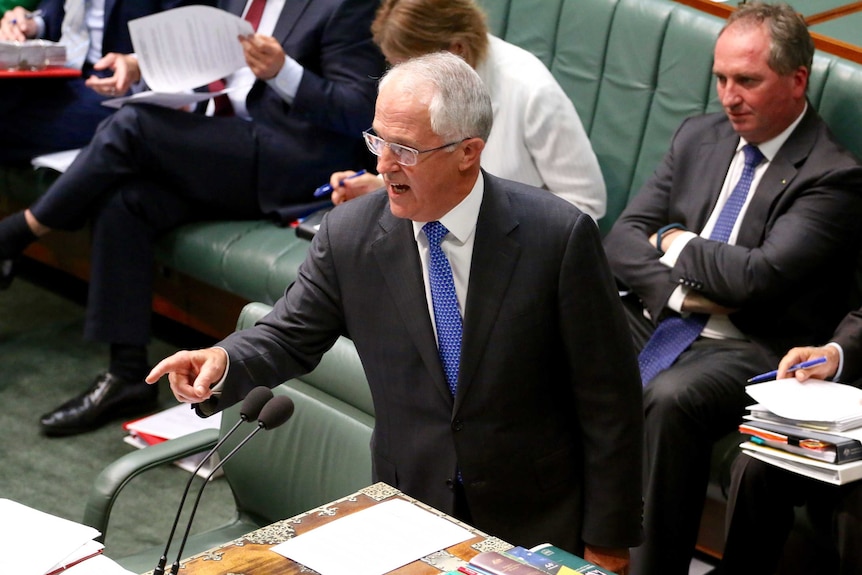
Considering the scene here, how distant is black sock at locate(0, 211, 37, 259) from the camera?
3.94 metres

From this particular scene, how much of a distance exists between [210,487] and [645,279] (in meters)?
1.31

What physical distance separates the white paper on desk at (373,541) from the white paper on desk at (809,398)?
92cm

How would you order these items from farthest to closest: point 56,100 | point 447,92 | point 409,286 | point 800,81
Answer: point 56,100 → point 800,81 → point 409,286 → point 447,92

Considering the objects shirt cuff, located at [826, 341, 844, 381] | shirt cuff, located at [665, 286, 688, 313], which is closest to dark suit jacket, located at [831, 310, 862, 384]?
shirt cuff, located at [826, 341, 844, 381]

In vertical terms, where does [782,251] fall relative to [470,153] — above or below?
below

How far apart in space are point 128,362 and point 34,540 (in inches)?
82.1

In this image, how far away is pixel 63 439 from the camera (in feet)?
12.0

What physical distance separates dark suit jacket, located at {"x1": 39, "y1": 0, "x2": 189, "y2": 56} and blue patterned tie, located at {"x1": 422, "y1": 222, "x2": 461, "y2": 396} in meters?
2.48

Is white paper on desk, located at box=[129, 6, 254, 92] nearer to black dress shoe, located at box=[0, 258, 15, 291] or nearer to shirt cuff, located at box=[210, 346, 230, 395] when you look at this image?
black dress shoe, located at box=[0, 258, 15, 291]

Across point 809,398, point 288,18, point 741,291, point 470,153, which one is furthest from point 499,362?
point 288,18

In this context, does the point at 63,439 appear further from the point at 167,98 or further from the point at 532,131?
the point at 532,131

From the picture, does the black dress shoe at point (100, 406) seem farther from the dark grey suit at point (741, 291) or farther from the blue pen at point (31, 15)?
the dark grey suit at point (741, 291)

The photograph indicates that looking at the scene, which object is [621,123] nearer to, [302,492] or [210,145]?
[210,145]

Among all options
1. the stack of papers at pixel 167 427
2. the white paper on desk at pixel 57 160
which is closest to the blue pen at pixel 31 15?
the white paper on desk at pixel 57 160
